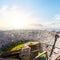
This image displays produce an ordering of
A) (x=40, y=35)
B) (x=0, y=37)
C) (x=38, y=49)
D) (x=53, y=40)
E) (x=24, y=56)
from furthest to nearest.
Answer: (x=40, y=35) → (x=53, y=40) → (x=0, y=37) → (x=38, y=49) → (x=24, y=56)

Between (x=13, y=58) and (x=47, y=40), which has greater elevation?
(x=47, y=40)

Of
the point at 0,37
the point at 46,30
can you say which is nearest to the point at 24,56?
the point at 0,37

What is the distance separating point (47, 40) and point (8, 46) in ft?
8.76

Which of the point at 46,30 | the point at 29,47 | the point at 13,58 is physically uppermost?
the point at 46,30

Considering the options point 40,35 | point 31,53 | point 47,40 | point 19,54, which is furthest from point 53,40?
point 19,54

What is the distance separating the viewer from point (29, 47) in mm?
6816

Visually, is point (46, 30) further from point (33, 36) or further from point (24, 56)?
point (24, 56)

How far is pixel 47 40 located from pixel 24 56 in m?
2.94

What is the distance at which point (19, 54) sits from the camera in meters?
6.74

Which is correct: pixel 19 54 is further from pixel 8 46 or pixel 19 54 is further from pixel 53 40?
pixel 53 40

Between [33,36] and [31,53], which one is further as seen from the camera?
[33,36]

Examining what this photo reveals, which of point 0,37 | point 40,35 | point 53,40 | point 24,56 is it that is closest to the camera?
point 24,56

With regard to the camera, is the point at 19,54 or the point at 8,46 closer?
the point at 19,54

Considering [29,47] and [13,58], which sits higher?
[29,47]
